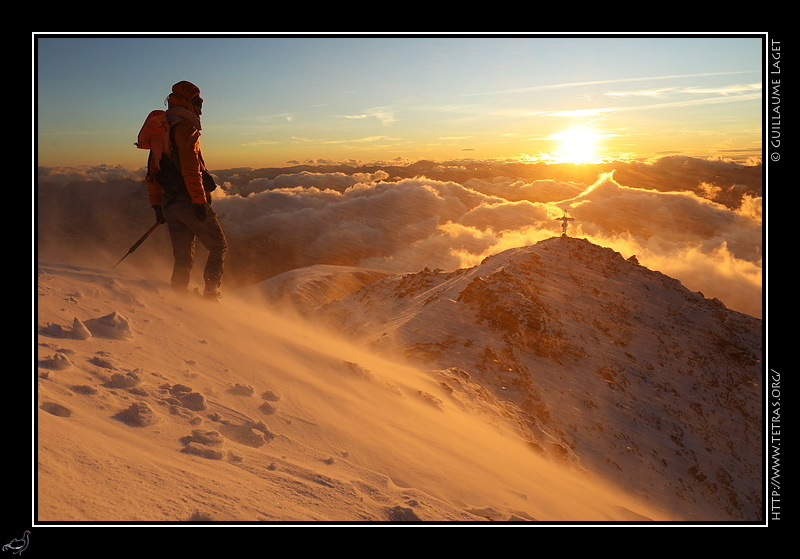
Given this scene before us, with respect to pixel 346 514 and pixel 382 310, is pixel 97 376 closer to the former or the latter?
pixel 346 514

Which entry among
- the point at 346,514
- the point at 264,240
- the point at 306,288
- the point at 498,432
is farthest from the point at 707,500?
the point at 264,240

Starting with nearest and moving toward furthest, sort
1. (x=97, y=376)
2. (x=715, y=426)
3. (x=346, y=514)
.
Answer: (x=346, y=514)
(x=97, y=376)
(x=715, y=426)

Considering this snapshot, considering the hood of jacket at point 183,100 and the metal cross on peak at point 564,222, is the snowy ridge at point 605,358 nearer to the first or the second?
the metal cross on peak at point 564,222

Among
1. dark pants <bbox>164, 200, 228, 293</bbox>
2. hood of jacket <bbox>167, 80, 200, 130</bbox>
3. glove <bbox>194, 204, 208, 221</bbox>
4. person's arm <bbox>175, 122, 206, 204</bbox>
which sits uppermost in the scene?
hood of jacket <bbox>167, 80, 200, 130</bbox>

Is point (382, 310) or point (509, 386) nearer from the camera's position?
point (509, 386)

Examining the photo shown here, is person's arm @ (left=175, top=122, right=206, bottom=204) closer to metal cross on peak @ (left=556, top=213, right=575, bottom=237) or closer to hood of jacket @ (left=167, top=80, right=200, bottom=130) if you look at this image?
hood of jacket @ (left=167, top=80, right=200, bottom=130)

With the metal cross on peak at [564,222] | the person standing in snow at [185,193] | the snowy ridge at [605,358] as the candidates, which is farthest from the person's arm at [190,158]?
the metal cross on peak at [564,222]

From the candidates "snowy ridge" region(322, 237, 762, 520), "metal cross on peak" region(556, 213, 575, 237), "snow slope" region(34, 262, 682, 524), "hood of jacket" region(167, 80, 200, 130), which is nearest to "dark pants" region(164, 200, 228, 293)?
"snow slope" region(34, 262, 682, 524)

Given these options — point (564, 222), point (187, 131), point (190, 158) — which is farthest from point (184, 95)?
point (564, 222)
